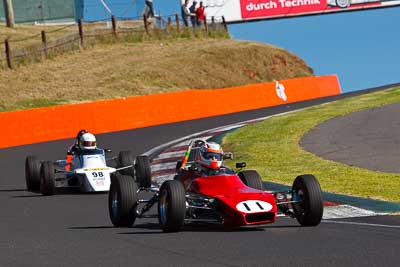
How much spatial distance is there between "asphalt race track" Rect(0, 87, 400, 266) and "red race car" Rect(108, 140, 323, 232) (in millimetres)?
172

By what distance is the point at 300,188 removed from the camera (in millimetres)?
13289

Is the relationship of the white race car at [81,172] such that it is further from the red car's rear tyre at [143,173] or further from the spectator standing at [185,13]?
the spectator standing at [185,13]

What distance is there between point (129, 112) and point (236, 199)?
870 inches

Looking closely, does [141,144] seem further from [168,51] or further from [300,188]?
[168,51]

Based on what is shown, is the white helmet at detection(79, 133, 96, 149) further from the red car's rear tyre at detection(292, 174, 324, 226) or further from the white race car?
the red car's rear tyre at detection(292, 174, 324, 226)

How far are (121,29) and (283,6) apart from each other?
438 inches

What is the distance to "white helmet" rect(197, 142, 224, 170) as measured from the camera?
13919 millimetres

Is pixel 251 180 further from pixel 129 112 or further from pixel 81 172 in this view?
pixel 129 112

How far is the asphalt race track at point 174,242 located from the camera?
10.4m

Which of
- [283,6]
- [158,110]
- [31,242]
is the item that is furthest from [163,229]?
[283,6]

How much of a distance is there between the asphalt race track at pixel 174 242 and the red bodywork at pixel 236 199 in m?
0.20

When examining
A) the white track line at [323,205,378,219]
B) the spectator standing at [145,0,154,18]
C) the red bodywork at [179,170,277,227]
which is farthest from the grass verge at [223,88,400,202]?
the spectator standing at [145,0,154,18]

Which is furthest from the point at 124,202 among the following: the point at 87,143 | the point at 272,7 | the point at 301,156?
the point at 272,7

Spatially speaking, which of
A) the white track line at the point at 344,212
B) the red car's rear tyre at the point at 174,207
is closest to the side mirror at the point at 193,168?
the red car's rear tyre at the point at 174,207
